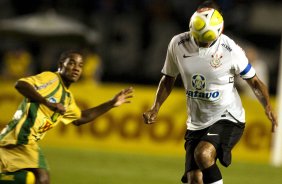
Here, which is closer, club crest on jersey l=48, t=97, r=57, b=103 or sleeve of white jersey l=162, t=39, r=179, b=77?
club crest on jersey l=48, t=97, r=57, b=103

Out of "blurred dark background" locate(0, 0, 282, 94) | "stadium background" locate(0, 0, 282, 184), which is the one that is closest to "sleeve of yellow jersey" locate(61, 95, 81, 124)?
"stadium background" locate(0, 0, 282, 184)

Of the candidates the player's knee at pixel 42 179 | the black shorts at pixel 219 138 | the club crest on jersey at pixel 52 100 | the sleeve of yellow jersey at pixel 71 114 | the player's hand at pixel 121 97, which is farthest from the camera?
the player's hand at pixel 121 97

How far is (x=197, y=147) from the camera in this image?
9180 mm

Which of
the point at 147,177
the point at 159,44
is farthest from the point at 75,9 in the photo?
the point at 147,177

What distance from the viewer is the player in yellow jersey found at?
28.3 feet

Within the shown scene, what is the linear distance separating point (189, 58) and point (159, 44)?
13.2 meters

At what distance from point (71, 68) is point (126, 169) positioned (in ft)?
19.4

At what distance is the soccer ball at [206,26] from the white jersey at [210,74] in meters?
0.26

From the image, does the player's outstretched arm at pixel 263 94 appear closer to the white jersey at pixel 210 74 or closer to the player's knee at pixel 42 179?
the white jersey at pixel 210 74

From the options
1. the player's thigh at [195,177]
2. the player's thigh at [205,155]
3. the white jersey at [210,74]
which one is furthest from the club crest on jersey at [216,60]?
the player's thigh at [195,177]

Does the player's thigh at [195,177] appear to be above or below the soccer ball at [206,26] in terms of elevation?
below

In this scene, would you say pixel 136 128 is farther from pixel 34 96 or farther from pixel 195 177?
pixel 34 96

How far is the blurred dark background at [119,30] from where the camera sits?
22.0 metres

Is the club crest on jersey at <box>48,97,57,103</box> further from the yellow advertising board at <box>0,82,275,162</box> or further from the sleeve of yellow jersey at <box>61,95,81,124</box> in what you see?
the yellow advertising board at <box>0,82,275,162</box>
